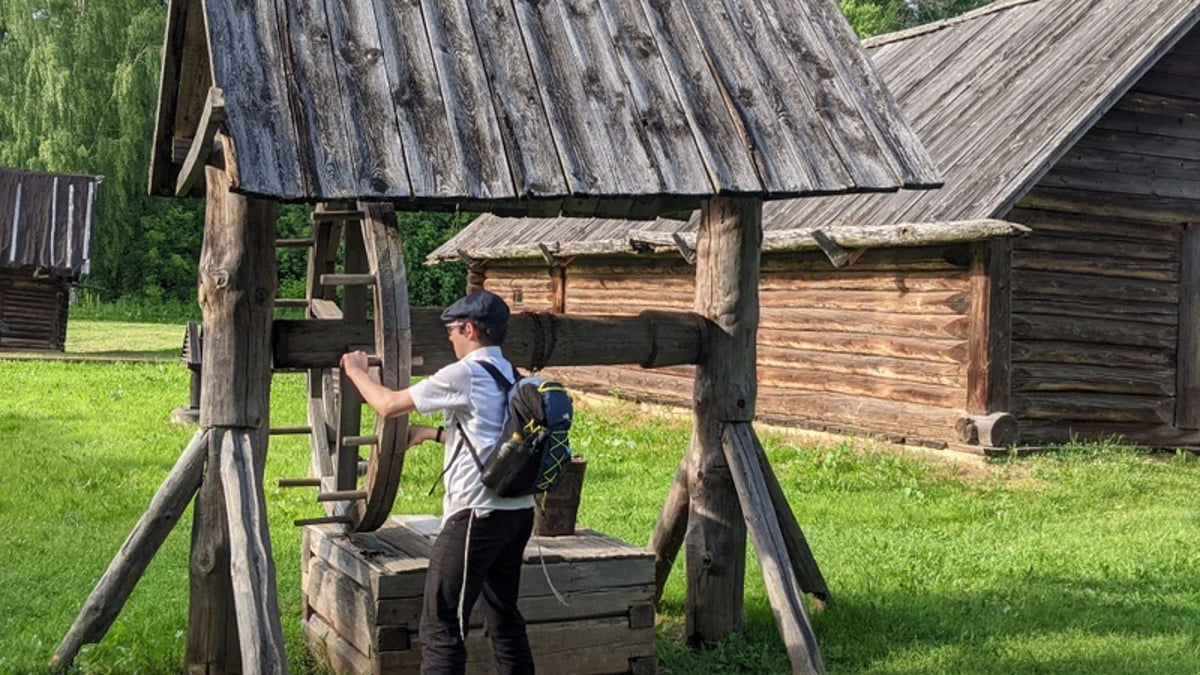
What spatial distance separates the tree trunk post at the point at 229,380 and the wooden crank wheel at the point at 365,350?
36 cm

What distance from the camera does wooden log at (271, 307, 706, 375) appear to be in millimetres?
6195

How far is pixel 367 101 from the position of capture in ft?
19.2

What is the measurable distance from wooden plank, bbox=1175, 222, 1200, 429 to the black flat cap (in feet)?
35.2

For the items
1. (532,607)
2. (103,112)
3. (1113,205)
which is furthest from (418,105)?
(103,112)

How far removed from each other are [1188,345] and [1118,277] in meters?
1.07

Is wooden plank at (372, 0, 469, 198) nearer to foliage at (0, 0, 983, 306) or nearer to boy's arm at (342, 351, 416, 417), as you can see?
boy's arm at (342, 351, 416, 417)

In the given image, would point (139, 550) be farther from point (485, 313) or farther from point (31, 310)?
point (31, 310)

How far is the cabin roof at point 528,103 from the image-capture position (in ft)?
18.5

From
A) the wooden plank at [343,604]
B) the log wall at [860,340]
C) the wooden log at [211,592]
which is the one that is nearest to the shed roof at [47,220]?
the log wall at [860,340]

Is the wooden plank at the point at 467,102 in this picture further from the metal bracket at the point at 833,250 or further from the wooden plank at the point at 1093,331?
the wooden plank at the point at 1093,331

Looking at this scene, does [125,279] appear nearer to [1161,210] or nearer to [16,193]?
[16,193]

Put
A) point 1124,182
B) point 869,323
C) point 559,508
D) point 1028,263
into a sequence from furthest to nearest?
point 869,323, point 1124,182, point 1028,263, point 559,508

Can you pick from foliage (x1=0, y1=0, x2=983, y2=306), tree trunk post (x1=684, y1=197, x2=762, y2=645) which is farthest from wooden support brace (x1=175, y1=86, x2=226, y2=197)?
foliage (x1=0, y1=0, x2=983, y2=306)

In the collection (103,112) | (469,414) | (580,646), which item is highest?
(103,112)
